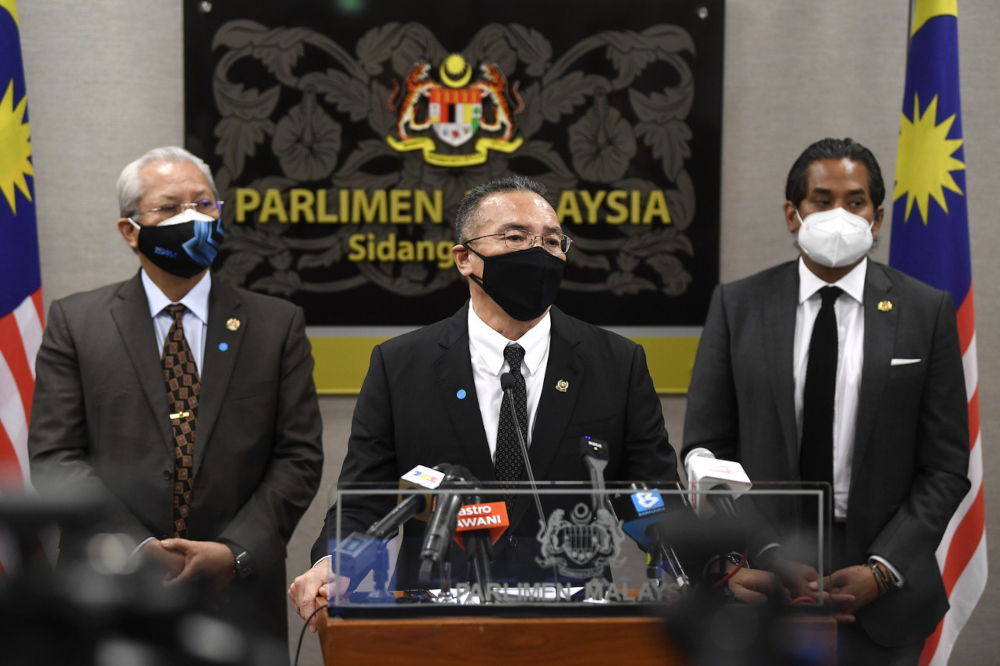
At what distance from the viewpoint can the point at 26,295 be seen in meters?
3.36

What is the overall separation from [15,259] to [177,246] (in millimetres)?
1036

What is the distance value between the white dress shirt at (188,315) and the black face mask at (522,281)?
3.12 feet

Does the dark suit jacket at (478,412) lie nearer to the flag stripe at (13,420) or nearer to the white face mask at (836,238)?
the white face mask at (836,238)

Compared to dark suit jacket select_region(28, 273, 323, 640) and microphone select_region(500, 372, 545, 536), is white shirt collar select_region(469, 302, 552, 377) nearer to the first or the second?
microphone select_region(500, 372, 545, 536)

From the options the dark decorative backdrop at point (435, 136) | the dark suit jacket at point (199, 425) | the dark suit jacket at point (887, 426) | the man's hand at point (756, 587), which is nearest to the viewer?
the man's hand at point (756, 587)

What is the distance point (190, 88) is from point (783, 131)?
246cm

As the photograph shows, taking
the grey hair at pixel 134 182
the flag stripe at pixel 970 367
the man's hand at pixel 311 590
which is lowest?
the man's hand at pixel 311 590

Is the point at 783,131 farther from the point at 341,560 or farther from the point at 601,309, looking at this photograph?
the point at 341,560

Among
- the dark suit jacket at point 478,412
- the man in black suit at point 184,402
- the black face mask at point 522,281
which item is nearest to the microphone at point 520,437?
the dark suit jacket at point 478,412

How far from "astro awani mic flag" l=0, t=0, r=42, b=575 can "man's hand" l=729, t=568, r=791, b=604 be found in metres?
2.61

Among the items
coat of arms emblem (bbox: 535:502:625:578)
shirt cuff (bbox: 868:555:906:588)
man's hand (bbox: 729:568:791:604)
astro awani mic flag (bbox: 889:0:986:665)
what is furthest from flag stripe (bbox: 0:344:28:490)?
astro awani mic flag (bbox: 889:0:986:665)

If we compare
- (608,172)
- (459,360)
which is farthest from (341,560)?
(608,172)

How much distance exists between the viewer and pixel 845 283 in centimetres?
266

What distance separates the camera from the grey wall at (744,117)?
3.82 meters
